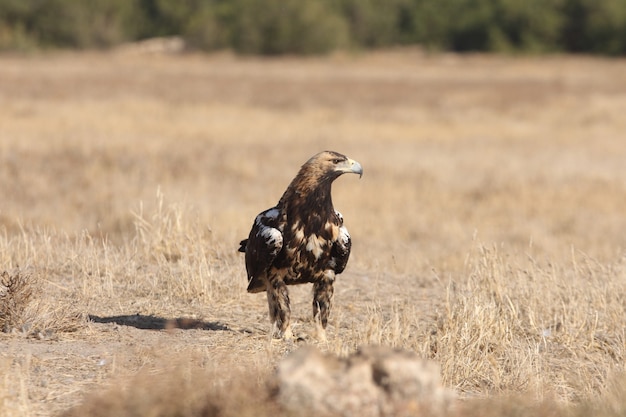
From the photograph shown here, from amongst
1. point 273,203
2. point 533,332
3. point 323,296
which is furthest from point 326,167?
point 273,203

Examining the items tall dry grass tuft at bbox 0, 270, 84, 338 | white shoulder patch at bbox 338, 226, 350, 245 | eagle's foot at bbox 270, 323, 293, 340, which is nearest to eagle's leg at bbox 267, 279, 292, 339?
eagle's foot at bbox 270, 323, 293, 340

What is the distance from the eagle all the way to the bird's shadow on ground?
74 cm

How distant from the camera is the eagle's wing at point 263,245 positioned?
618cm

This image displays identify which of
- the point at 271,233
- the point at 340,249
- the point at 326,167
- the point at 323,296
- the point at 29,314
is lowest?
the point at 29,314

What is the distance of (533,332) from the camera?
7348 millimetres

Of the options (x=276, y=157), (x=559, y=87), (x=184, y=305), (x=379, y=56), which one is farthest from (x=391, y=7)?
(x=184, y=305)

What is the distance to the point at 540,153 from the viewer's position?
73.5ft

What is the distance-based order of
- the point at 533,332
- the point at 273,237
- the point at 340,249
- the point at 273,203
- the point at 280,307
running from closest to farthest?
the point at 273,237 → the point at 340,249 → the point at 280,307 → the point at 533,332 → the point at 273,203

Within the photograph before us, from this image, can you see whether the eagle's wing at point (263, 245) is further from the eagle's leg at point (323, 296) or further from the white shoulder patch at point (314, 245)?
the eagle's leg at point (323, 296)

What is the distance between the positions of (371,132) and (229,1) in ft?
174

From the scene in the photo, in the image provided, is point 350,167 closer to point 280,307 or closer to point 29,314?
point 280,307

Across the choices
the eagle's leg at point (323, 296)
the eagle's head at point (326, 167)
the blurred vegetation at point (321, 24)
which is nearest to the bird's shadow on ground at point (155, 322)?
the eagle's leg at point (323, 296)

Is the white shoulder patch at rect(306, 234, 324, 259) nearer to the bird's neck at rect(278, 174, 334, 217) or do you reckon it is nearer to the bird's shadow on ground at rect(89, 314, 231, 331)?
the bird's neck at rect(278, 174, 334, 217)

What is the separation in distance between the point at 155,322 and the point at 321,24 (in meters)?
57.7
